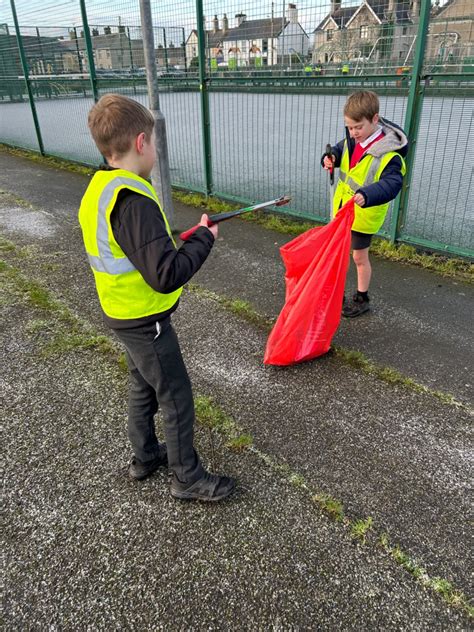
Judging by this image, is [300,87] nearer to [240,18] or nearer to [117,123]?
[240,18]

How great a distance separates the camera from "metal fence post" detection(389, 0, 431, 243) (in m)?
4.04

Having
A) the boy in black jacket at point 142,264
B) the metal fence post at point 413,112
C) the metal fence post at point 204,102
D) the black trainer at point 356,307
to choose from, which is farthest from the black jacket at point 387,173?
the metal fence post at point 204,102

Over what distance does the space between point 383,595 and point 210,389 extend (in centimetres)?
146

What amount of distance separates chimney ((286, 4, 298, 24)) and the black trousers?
4237mm

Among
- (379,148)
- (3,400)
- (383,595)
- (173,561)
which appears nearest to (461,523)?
(383,595)

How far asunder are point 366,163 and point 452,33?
1822mm

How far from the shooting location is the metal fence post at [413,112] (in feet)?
13.3

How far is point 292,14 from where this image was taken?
4.90 meters

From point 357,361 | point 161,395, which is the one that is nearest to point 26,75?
point 357,361

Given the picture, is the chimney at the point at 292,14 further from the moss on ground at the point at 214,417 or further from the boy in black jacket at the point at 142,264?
the boy in black jacket at the point at 142,264

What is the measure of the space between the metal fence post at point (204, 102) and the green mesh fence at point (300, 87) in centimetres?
2

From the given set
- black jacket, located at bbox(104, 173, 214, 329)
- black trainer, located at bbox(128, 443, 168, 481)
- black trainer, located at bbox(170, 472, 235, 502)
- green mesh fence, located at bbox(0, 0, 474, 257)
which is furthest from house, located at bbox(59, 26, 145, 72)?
black trainer, located at bbox(170, 472, 235, 502)

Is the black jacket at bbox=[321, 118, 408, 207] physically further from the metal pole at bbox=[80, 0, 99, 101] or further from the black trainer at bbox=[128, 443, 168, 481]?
the metal pole at bbox=[80, 0, 99, 101]

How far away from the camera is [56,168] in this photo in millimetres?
9414
